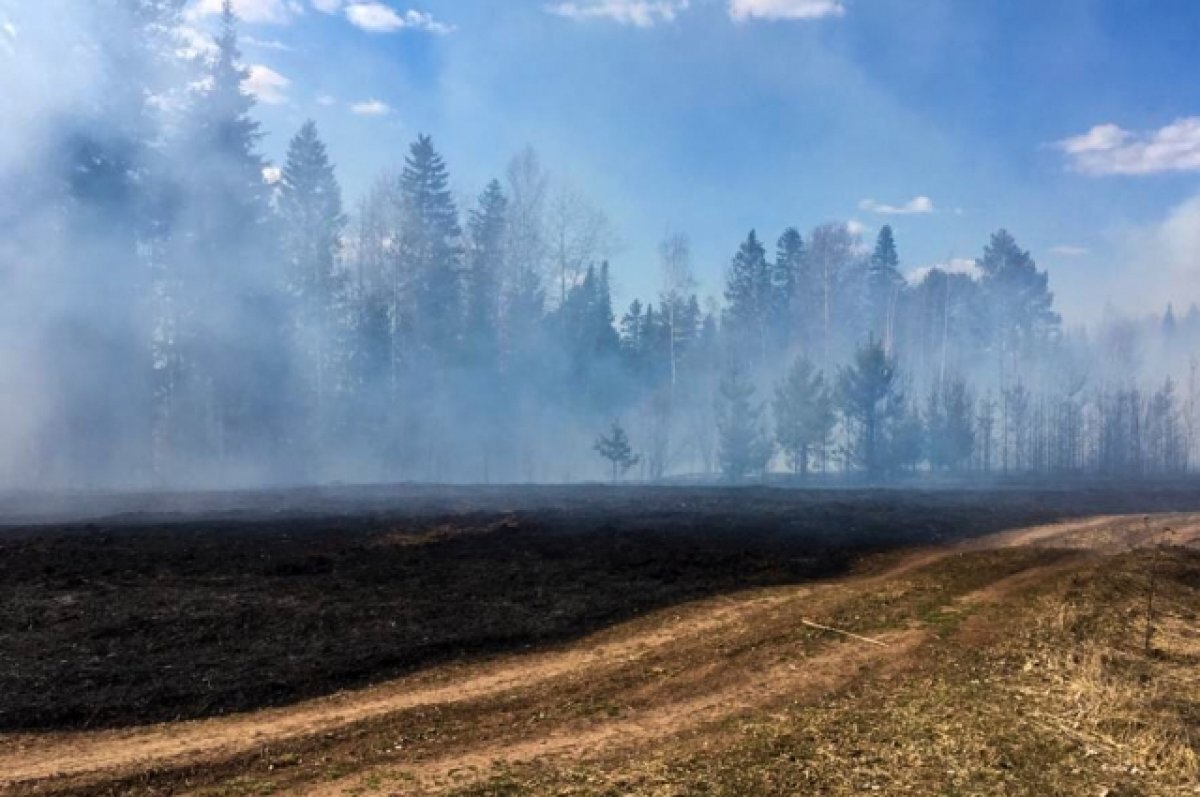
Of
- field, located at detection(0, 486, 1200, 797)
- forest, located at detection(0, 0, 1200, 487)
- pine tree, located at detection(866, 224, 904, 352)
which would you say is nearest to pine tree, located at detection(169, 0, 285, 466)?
forest, located at detection(0, 0, 1200, 487)

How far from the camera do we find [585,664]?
796 cm

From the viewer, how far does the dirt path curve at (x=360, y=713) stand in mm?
5543

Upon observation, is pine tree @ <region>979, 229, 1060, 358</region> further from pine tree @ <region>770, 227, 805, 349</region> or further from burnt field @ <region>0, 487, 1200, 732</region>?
burnt field @ <region>0, 487, 1200, 732</region>

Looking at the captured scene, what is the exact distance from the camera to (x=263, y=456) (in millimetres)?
35562

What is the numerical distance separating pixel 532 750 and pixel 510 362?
3907 centimetres

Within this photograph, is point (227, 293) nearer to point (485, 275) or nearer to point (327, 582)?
point (485, 275)

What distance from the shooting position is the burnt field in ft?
24.2

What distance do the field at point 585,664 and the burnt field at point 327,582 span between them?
6 centimetres

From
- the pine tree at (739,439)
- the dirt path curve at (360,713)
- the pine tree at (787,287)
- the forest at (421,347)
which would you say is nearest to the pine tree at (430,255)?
the forest at (421,347)

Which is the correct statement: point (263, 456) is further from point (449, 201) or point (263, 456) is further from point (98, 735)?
point (98, 735)

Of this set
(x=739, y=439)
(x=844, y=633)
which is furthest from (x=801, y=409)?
(x=844, y=633)

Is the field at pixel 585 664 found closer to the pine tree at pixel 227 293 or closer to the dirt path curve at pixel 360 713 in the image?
the dirt path curve at pixel 360 713

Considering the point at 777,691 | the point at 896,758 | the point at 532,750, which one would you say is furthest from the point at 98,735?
the point at 896,758

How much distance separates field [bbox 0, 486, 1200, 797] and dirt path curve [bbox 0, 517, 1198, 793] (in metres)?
0.03
